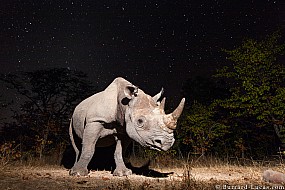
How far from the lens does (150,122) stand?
6.10 meters

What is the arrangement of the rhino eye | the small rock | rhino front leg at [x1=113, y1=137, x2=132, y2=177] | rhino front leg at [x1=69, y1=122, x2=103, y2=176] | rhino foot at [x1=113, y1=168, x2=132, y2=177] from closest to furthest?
the small rock
the rhino eye
rhino front leg at [x1=69, y1=122, x2=103, y2=176]
rhino foot at [x1=113, y1=168, x2=132, y2=177]
rhino front leg at [x1=113, y1=137, x2=132, y2=177]

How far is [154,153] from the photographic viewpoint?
1405 cm

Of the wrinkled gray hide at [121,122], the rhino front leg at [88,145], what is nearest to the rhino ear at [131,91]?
the wrinkled gray hide at [121,122]

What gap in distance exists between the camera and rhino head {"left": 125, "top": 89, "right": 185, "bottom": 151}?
19.2ft

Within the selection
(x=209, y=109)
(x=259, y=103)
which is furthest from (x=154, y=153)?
(x=259, y=103)

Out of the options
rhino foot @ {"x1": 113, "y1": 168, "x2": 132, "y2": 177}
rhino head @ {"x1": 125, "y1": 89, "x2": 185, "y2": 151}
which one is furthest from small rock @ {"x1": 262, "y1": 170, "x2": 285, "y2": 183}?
rhino foot @ {"x1": 113, "y1": 168, "x2": 132, "y2": 177}

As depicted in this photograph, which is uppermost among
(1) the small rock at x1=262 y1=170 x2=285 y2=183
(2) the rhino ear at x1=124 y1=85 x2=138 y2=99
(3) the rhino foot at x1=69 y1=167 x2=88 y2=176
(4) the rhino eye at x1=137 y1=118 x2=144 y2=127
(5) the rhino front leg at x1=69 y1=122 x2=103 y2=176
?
(2) the rhino ear at x1=124 y1=85 x2=138 y2=99

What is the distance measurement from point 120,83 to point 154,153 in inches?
280

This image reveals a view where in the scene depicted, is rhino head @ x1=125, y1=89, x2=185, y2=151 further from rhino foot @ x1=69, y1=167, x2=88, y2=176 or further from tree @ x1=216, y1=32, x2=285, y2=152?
tree @ x1=216, y1=32, x2=285, y2=152

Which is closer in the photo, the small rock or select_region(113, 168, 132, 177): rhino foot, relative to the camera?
the small rock

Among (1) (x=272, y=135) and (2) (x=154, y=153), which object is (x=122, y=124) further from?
(1) (x=272, y=135)

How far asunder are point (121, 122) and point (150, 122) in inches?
46.5

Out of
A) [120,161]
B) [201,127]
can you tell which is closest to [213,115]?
[201,127]

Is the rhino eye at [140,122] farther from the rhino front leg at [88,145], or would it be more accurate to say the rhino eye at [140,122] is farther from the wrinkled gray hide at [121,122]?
the rhino front leg at [88,145]
